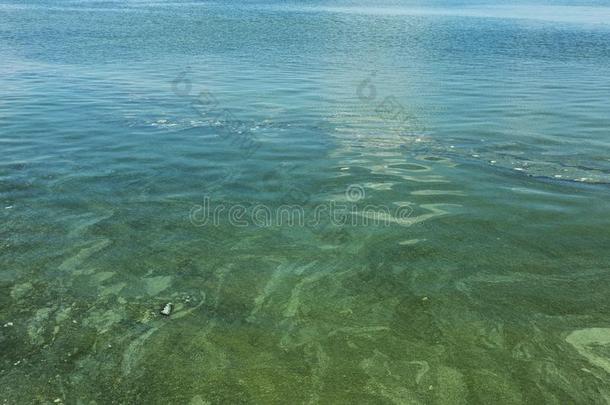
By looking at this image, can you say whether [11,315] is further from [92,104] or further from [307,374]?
[92,104]

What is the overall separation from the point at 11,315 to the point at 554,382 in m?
7.72

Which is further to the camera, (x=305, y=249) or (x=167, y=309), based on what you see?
(x=305, y=249)

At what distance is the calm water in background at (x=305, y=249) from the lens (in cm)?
619

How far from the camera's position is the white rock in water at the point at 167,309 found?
24.1ft

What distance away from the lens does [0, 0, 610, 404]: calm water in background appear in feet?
20.3

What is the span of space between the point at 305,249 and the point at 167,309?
9.90 ft

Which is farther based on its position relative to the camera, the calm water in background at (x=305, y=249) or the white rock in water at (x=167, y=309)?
the white rock in water at (x=167, y=309)

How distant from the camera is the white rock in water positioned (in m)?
7.34

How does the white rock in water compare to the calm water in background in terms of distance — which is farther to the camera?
the white rock in water

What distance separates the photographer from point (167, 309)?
740 centimetres

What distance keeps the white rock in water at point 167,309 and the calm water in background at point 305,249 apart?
0.10 metres

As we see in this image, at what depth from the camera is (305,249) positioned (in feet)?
30.8

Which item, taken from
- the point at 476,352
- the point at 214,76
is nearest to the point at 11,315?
the point at 476,352

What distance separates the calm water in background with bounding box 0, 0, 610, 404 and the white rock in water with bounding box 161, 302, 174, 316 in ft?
0.34
